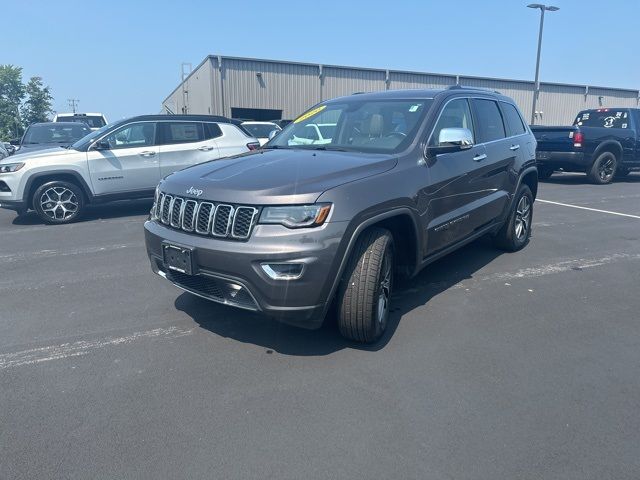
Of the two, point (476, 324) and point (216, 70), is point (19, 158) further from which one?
point (216, 70)

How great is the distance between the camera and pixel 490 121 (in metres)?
5.41

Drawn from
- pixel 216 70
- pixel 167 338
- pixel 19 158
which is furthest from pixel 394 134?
pixel 216 70

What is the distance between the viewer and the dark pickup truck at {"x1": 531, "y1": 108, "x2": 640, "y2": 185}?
41.3 feet

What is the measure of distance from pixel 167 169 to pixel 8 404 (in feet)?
21.0

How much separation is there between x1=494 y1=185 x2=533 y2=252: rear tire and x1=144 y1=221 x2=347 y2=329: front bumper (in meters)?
3.45

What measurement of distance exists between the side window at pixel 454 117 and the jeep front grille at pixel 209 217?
1763 millimetres

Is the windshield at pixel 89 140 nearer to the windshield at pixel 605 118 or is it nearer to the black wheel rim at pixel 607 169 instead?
the black wheel rim at pixel 607 169

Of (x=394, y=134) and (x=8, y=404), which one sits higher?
(x=394, y=134)

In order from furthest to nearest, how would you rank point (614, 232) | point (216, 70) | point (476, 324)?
1. point (216, 70)
2. point (614, 232)
3. point (476, 324)

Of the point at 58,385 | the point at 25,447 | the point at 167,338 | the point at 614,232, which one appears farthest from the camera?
the point at 614,232

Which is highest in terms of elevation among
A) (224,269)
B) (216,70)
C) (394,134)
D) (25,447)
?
(216,70)

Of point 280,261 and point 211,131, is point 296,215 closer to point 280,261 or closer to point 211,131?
point 280,261

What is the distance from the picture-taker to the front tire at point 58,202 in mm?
8030

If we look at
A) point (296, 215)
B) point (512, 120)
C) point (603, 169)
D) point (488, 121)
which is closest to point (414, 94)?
point (488, 121)
